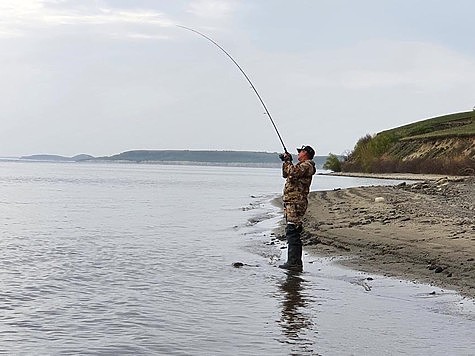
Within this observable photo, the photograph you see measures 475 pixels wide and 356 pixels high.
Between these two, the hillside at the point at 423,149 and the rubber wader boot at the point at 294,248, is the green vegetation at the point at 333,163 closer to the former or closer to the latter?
the hillside at the point at 423,149

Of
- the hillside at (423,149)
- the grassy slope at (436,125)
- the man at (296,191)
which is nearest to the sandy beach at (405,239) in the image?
the man at (296,191)

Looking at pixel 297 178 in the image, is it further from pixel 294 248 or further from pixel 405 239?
pixel 405 239

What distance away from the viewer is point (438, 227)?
16625 millimetres

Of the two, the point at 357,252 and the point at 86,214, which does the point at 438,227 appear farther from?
the point at 86,214

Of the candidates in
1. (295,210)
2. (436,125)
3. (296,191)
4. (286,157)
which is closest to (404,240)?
(295,210)

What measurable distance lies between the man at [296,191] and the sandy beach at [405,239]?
1.16 m

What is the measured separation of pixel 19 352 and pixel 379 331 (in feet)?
13.2

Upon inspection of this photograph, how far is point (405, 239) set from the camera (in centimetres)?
1543

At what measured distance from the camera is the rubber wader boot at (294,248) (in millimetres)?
13148

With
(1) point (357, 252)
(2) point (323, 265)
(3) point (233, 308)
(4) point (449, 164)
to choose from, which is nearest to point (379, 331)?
(3) point (233, 308)

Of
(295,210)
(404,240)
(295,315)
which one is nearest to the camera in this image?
(295,315)

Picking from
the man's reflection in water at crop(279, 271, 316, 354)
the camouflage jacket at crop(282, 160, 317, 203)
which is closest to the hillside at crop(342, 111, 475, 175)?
the camouflage jacket at crop(282, 160, 317, 203)

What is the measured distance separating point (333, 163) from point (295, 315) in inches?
4587

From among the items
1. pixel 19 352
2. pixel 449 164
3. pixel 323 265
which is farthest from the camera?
pixel 449 164
